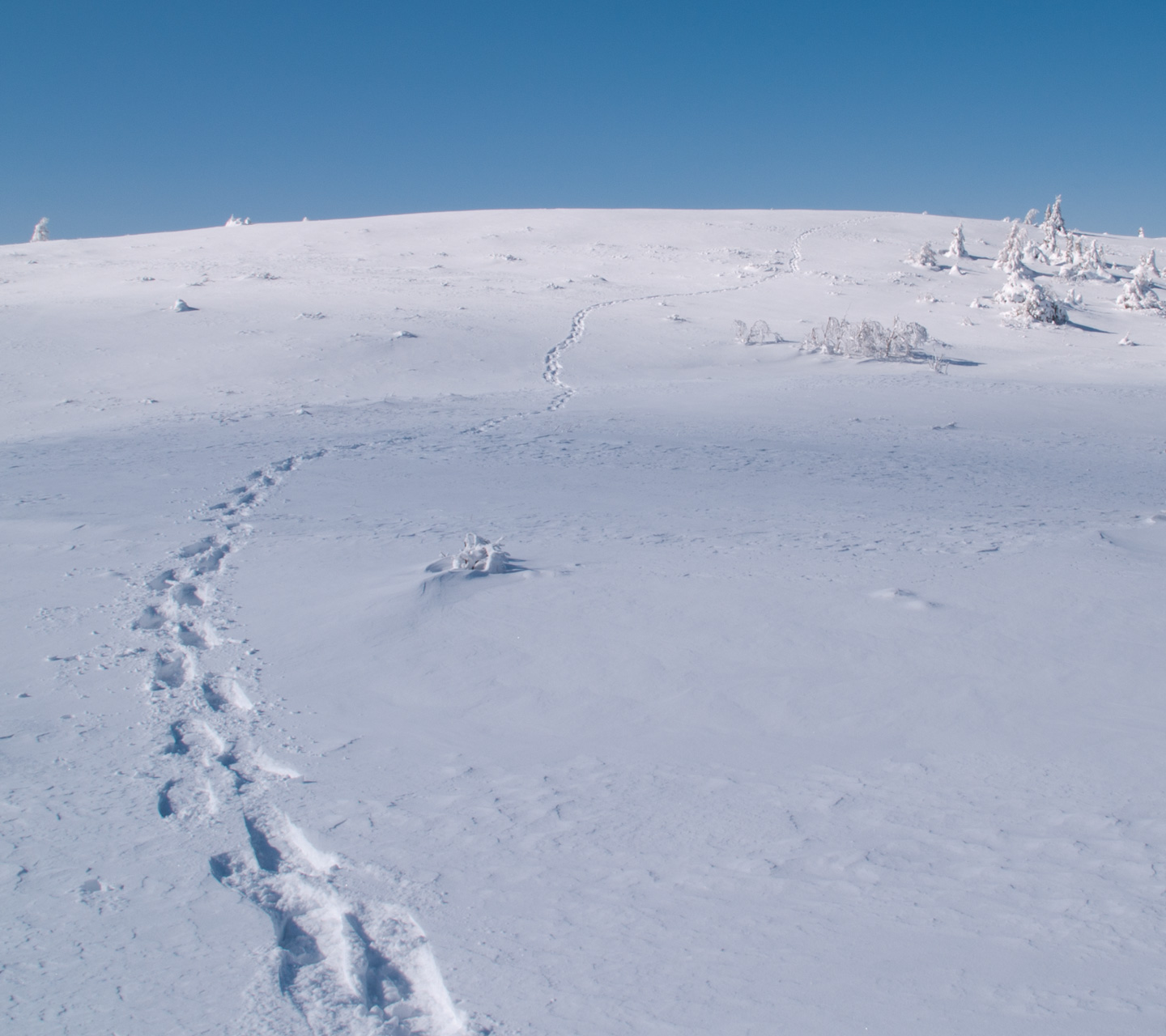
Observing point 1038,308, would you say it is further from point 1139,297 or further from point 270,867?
point 270,867

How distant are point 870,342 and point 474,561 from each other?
11470 mm

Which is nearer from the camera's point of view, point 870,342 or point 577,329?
point 870,342

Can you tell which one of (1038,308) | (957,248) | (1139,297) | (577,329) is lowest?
(577,329)

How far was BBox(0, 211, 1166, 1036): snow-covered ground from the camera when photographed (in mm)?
2117

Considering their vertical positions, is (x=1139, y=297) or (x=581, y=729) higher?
(x=1139, y=297)

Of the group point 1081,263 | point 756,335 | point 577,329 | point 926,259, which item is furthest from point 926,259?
point 577,329

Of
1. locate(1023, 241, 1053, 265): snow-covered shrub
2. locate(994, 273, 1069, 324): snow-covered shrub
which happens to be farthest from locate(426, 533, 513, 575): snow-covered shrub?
locate(1023, 241, 1053, 265): snow-covered shrub

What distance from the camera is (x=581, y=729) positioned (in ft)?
11.0

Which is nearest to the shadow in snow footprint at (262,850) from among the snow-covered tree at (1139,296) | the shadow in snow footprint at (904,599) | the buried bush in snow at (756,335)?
the shadow in snow footprint at (904,599)

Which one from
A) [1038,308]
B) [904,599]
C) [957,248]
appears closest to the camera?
[904,599]

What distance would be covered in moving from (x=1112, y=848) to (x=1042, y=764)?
1.61 feet

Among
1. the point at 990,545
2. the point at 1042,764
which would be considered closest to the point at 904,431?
the point at 990,545

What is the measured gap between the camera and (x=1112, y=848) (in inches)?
101

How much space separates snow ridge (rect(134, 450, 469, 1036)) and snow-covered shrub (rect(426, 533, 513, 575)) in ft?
4.07
